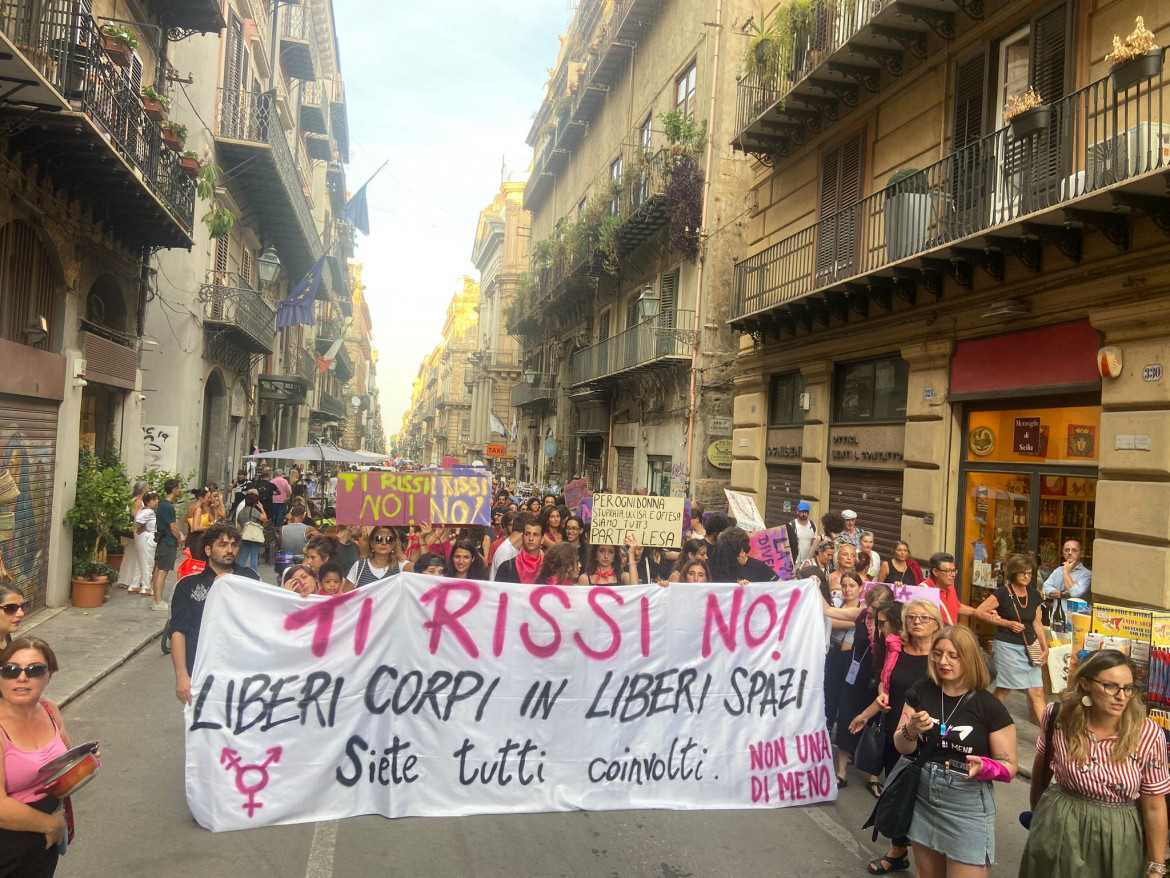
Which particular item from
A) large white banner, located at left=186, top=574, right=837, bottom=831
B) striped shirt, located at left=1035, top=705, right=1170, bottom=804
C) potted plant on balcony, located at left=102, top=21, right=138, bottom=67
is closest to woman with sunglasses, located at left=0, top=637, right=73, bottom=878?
large white banner, located at left=186, top=574, right=837, bottom=831

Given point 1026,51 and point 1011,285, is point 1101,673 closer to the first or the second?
point 1011,285

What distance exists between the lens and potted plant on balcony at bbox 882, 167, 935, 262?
37.5 feet

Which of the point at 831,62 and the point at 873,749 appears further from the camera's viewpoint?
the point at 831,62

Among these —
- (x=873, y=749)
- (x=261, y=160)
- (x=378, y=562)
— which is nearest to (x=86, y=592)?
(x=378, y=562)

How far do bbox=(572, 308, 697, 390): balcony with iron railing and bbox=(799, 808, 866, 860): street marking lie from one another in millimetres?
14241

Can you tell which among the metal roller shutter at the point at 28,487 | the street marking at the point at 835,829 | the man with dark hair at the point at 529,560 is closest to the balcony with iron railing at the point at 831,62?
the man with dark hair at the point at 529,560

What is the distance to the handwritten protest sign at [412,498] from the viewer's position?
29.2 feet

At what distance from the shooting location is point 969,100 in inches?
443

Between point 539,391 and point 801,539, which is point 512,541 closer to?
point 801,539

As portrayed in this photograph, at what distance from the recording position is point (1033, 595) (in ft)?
26.3

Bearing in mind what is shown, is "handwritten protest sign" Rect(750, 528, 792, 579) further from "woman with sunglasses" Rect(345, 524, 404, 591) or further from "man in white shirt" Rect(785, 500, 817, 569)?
"woman with sunglasses" Rect(345, 524, 404, 591)

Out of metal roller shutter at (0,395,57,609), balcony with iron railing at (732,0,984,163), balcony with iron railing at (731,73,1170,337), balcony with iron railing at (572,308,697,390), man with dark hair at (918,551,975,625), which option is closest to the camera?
man with dark hair at (918,551,975,625)

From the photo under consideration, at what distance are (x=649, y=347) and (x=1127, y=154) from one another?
1367cm

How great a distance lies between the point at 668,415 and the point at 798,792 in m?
15.6
